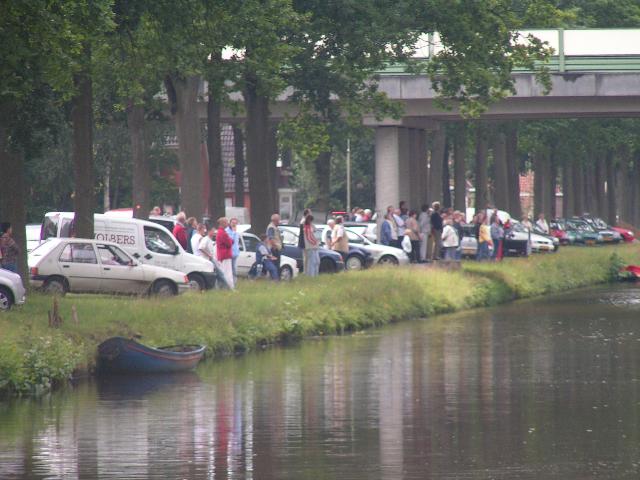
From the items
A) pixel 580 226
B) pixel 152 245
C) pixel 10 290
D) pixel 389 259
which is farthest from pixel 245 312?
pixel 580 226

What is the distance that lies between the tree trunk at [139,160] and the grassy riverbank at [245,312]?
6992 millimetres

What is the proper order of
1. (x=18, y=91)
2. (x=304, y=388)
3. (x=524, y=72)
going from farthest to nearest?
1. (x=524, y=72)
2. (x=18, y=91)
3. (x=304, y=388)

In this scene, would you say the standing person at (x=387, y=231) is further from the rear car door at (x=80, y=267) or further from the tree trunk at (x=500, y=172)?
the tree trunk at (x=500, y=172)

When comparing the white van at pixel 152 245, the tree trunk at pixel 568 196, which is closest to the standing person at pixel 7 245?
the white van at pixel 152 245

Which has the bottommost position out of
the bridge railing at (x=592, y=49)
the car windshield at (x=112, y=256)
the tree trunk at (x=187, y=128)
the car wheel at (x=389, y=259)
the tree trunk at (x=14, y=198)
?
the car wheel at (x=389, y=259)

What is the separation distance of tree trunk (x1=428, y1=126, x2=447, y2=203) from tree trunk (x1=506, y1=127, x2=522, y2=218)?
3156 mm

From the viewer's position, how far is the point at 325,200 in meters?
70.1

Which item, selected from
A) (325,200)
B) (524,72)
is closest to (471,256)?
(524,72)

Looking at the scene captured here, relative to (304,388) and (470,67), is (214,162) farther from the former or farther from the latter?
(304,388)

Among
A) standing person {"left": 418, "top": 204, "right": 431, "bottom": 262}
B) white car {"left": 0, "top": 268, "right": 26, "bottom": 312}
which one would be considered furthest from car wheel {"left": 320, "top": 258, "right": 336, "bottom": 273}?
white car {"left": 0, "top": 268, "right": 26, "bottom": 312}

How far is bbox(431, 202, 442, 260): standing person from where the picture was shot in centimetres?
5069

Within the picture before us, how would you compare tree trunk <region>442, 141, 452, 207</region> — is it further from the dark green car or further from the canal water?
the canal water

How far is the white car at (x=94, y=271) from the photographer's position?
110 ft

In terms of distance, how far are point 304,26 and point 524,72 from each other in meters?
15.2
